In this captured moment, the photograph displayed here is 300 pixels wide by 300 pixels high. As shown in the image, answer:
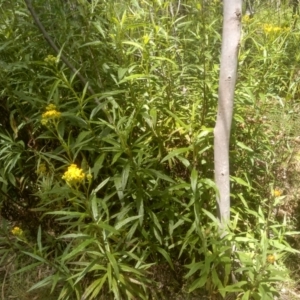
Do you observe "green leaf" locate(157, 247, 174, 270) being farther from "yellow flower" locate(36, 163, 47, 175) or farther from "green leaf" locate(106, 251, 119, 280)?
"yellow flower" locate(36, 163, 47, 175)

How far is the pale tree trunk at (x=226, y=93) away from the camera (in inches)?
→ 73.9

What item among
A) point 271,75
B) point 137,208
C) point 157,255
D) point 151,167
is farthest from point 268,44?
point 157,255

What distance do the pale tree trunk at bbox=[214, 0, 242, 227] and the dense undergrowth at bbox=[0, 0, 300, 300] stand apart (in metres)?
0.09

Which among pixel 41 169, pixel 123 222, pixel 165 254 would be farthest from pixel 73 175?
pixel 165 254

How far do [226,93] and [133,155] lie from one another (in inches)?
22.8

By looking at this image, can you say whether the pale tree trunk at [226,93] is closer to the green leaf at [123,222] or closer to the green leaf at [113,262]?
the green leaf at [123,222]

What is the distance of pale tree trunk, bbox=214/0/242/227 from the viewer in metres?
1.88

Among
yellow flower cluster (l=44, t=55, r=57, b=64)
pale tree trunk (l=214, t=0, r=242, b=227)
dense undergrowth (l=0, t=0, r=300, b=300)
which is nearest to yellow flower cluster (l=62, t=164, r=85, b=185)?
dense undergrowth (l=0, t=0, r=300, b=300)

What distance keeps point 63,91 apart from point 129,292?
1.23 meters

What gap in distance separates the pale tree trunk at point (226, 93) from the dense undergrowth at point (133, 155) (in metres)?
0.09

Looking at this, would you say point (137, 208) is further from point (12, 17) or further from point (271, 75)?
point (12, 17)

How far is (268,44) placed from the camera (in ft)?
8.16

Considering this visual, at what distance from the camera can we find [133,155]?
2.20m

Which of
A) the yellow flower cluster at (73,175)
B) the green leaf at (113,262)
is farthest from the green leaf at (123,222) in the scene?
the yellow flower cluster at (73,175)
